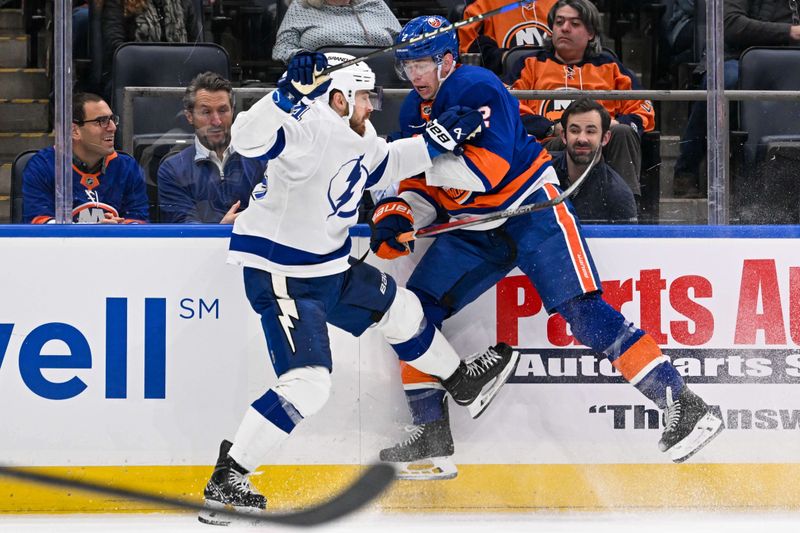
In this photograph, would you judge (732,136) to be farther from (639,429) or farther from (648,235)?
(639,429)

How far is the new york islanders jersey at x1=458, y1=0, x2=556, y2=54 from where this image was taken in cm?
393

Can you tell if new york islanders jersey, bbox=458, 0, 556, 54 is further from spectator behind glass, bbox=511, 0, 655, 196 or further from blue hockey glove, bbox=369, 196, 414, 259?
blue hockey glove, bbox=369, 196, 414, 259

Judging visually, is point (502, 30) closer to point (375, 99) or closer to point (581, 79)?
point (581, 79)

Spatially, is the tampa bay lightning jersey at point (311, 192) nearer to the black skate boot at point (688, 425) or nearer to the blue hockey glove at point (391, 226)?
the blue hockey glove at point (391, 226)

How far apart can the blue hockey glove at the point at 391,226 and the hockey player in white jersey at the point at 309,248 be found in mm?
94

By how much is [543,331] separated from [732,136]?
0.80 meters

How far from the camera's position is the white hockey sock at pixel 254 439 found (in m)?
3.20

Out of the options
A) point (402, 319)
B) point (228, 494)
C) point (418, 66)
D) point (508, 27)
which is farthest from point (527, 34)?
point (228, 494)

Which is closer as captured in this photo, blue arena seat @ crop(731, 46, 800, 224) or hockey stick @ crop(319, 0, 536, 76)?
hockey stick @ crop(319, 0, 536, 76)

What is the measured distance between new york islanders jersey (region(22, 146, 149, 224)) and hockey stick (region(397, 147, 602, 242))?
775 millimetres

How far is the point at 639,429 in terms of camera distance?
3.65 m

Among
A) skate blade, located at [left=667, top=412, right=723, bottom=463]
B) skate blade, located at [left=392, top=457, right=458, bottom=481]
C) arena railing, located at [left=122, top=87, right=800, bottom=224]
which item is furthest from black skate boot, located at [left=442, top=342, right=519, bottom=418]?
arena railing, located at [left=122, top=87, right=800, bottom=224]

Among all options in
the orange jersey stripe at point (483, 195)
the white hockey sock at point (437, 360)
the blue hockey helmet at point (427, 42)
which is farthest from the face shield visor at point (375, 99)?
the white hockey sock at point (437, 360)

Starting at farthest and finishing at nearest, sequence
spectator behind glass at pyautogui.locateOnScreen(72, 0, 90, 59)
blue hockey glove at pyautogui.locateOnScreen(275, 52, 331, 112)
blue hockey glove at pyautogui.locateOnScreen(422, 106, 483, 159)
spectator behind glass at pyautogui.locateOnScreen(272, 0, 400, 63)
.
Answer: spectator behind glass at pyautogui.locateOnScreen(272, 0, 400, 63) → spectator behind glass at pyautogui.locateOnScreen(72, 0, 90, 59) → blue hockey glove at pyautogui.locateOnScreen(422, 106, 483, 159) → blue hockey glove at pyautogui.locateOnScreen(275, 52, 331, 112)
